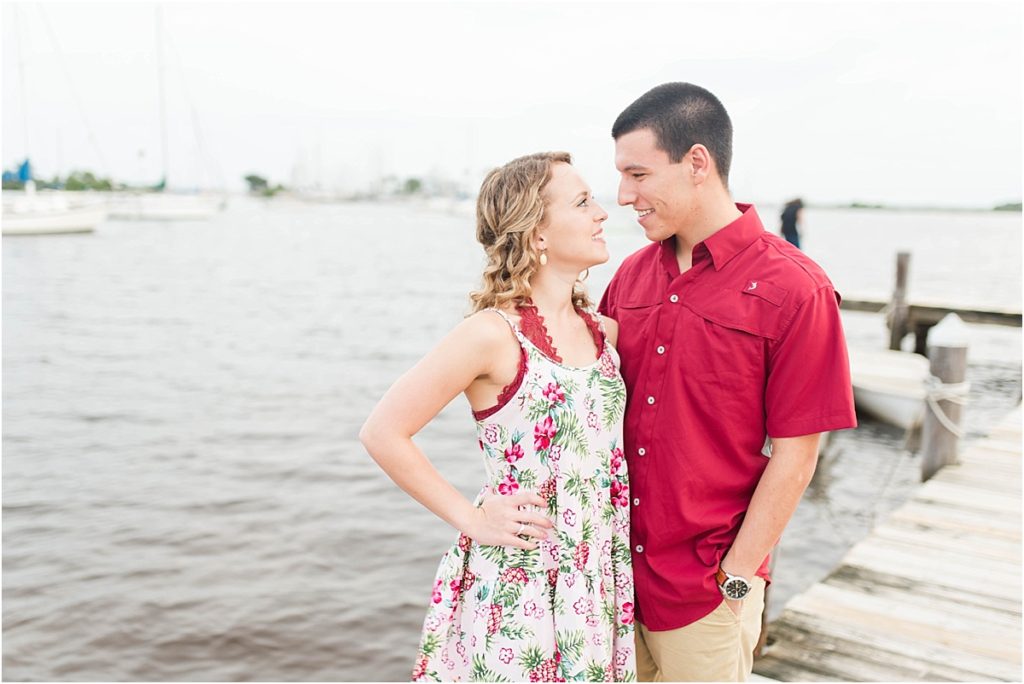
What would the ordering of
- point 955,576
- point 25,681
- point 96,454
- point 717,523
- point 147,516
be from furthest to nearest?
point 96,454 → point 147,516 → point 25,681 → point 955,576 → point 717,523

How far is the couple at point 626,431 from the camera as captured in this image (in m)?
2.31

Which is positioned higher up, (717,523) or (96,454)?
(717,523)

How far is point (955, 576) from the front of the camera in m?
5.09

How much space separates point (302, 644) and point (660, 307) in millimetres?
4797

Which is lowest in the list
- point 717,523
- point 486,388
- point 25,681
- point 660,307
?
point 25,681

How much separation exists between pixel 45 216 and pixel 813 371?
5217cm

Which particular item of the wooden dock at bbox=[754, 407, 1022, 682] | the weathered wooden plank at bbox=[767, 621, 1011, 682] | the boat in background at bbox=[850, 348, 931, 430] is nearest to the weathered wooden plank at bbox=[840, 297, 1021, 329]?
the boat in background at bbox=[850, 348, 931, 430]

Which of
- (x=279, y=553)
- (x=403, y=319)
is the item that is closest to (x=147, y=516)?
(x=279, y=553)

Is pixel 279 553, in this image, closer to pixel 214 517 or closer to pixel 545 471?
pixel 214 517

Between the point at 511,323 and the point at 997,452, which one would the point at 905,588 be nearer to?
the point at 997,452

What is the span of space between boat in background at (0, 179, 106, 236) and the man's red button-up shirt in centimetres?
4879

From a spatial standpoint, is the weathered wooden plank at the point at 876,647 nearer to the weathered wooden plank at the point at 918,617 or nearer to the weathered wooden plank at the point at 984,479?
the weathered wooden plank at the point at 918,617

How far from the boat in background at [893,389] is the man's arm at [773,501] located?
9.06 meters

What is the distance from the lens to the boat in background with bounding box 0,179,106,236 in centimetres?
4497
